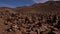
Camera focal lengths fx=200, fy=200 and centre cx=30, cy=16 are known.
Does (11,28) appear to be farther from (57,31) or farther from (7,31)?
(57,31)

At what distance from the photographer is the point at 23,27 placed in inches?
254

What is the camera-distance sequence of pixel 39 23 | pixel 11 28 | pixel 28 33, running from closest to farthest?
pixel 28 33 < pixel 11 28 < pixel 39 23

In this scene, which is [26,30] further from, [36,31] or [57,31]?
[57,31]

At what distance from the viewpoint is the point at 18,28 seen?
612 centimetres

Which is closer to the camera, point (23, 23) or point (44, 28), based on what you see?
point (44, 28)

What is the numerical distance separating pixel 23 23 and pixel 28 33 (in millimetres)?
1197

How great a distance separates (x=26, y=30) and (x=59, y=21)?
118 cm

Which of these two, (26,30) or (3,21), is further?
(3,21)

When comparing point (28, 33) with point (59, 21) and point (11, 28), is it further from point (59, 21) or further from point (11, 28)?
point (59, 21)

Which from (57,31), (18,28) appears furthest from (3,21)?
(57,31)

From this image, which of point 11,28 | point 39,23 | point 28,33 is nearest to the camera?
point 28,33

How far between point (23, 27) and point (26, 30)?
36 cm

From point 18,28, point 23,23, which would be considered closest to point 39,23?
point 23,23

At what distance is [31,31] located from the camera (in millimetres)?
5820
